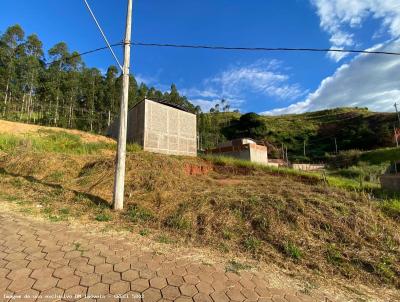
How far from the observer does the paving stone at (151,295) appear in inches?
107

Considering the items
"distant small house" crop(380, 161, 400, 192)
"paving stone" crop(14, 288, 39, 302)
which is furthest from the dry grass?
"distant small house" crop(380, 161, 400, 192)

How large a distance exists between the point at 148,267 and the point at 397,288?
342cm

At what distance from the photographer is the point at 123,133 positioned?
6.09 metres

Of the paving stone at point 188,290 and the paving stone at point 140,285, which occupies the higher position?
the paving stone at point 140,285

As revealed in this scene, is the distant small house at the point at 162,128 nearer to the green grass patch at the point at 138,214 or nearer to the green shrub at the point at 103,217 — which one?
the green grass patch at the point at 138,214

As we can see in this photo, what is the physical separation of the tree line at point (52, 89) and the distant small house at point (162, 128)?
1973 centimetres

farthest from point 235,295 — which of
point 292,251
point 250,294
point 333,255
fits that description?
point 333,255

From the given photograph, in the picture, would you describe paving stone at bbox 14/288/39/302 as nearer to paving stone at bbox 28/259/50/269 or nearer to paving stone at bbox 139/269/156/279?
paving stone at bbox 28/259/50/269

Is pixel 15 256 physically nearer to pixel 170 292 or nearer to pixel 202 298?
pixel 170 292

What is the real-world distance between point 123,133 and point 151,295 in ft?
13.4

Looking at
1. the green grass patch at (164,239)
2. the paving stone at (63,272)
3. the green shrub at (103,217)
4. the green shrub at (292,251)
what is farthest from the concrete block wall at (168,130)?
the paving stone at (63,272)

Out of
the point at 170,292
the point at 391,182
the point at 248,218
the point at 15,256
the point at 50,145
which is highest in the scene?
the point at 50,145

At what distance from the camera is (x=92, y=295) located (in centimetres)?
272

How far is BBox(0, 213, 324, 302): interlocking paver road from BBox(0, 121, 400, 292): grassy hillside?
773 millimetres
